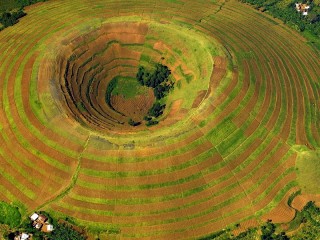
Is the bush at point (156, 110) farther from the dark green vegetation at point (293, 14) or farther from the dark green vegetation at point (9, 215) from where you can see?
the dark green vegetation at point (293, 14)

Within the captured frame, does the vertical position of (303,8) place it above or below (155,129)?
above

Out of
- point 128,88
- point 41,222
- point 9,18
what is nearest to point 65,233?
point 41,222

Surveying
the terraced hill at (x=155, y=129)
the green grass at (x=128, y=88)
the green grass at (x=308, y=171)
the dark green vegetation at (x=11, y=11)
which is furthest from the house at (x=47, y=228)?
the dark green vegetation at (x=11, y=11)

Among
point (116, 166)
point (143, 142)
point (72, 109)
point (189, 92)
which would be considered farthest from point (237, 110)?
point (72, 109)

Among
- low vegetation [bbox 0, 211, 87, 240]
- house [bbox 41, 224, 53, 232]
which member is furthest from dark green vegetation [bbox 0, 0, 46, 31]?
house [bbox 41, 224, 53, 232]

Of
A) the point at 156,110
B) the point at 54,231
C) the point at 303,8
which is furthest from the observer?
the point at 303,8

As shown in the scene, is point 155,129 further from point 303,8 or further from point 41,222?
point 303,8

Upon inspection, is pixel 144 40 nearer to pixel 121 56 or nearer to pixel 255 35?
pixel 121 56

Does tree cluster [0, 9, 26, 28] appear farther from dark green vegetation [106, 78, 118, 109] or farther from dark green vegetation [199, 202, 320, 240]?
dark green vegetation [199, 202, 320, 240]
